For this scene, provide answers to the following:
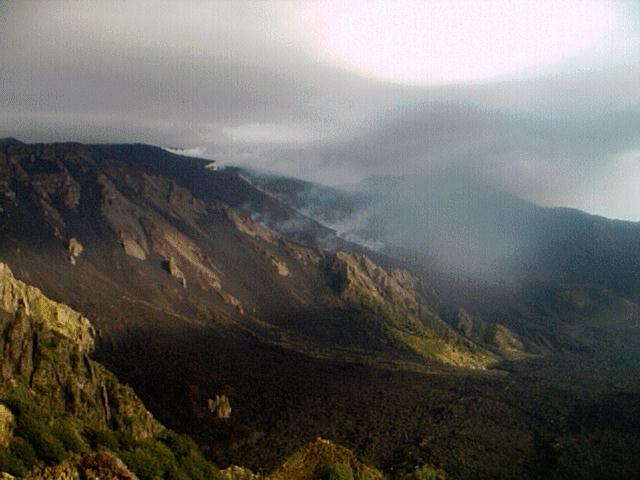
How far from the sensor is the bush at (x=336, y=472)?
39.8 metres

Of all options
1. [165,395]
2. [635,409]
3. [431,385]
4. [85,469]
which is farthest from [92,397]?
[635,409]

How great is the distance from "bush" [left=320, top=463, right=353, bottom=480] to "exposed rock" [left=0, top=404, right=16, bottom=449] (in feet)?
73.3

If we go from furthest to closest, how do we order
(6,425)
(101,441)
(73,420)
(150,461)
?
(73,420)
(101,441)
(150,461)
(6,425)

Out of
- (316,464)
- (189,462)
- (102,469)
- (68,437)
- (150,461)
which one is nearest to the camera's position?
(102,469)

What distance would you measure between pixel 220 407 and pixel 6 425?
9604cm

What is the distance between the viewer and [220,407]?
134m

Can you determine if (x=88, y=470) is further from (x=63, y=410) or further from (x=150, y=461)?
(x=63, y=410)

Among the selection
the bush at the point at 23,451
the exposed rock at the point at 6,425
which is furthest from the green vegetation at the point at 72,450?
the exposed rock at the point at 6,425

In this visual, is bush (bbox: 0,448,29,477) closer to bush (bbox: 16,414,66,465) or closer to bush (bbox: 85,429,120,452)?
bush (bbox: 16,414,66,465)

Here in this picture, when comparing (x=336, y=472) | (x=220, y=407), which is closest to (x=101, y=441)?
(x=336, y=472)

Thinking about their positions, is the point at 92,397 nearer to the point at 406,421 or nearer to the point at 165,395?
the point at 165,395

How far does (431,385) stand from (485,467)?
211ft

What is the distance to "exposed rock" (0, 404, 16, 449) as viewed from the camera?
39094 millimetres

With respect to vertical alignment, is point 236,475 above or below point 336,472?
below
